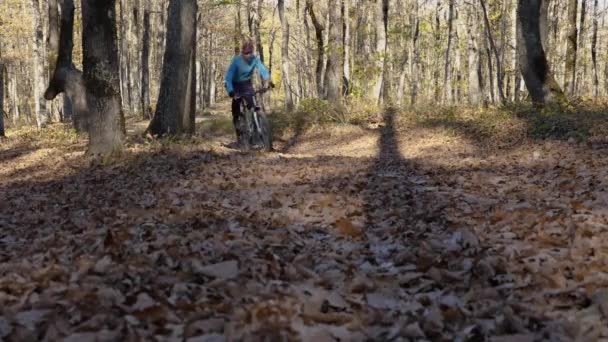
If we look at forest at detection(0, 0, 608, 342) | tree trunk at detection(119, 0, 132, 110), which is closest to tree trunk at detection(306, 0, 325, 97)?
forest at detection(0, 0, 608, 342)

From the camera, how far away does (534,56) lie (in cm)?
1291

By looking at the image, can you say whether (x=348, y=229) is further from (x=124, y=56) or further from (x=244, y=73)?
(x=124, y=56)

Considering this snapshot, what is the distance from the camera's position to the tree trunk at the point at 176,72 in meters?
11.2

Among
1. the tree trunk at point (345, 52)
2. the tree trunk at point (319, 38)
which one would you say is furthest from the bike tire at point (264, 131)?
the tree trunk at point (319, 38)

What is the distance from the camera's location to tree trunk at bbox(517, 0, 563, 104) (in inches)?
502

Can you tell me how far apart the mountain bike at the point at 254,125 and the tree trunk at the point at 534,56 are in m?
6.59

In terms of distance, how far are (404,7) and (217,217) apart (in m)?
36.5

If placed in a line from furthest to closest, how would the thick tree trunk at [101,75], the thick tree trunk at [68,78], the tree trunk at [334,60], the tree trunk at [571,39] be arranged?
the tree trunk at [334,60] → the tree trunk at [571,39] → the thick tree trunk at [68,78] → the thick tree trunk at [101,75]

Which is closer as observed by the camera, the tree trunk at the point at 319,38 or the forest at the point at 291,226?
the forest at the point at 291,226

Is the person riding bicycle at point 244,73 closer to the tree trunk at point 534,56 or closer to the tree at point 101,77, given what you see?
the tree at point 101,77

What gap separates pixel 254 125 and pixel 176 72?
200 cm

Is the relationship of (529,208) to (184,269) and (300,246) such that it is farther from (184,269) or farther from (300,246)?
(184,269)

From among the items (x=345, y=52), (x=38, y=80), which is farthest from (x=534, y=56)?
(x=38, y=80)

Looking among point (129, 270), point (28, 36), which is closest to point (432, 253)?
point (129, 270)
